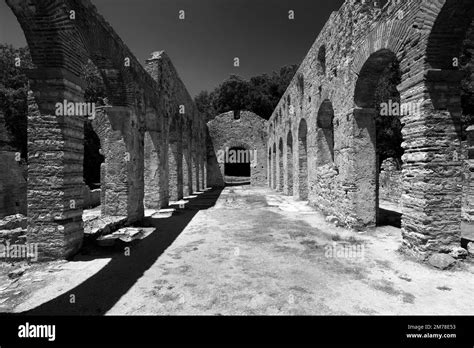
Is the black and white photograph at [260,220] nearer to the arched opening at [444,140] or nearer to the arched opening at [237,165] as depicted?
the arched opening at [444,140]

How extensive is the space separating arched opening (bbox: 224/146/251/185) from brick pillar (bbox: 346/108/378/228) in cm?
1970

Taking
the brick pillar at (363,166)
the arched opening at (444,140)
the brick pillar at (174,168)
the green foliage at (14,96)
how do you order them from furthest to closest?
the green foliage at (14,96) → the brick pillar at (174,168) → the brick pillar at (363,166) → the arched opening at (444,140)

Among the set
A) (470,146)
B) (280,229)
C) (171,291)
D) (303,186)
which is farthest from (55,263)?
(470,146)

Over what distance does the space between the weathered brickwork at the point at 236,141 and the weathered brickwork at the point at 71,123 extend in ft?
57.7

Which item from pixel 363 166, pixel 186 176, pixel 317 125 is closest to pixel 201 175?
pixel 186 176

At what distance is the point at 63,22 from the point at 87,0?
1358 mm

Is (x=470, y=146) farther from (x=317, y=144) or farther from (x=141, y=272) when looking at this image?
(x=141, y=272)

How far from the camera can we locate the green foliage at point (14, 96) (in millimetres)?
19425

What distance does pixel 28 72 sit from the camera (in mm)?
4930

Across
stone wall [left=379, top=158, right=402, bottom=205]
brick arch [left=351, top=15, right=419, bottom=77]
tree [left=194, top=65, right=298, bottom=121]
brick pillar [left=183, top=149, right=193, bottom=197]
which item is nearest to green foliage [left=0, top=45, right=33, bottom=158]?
brick pillar [left=183, top=149, right=193, bottom=197]

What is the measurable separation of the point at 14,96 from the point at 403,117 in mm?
24638

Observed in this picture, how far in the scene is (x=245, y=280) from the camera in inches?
161

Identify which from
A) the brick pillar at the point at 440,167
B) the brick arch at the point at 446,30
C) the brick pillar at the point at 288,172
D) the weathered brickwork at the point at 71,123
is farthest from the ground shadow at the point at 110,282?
the brick pillar at the point at 288,172

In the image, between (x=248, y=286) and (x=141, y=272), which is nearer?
(x=248, y=286)
